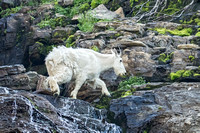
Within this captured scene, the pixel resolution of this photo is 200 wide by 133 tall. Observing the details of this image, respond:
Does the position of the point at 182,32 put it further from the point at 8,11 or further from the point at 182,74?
the point at 8,11

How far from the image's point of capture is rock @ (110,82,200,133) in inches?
417

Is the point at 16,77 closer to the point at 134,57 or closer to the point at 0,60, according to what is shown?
the point at 134,57

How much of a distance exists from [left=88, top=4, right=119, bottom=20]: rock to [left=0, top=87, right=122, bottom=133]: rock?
1046cm

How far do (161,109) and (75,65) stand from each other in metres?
3.41

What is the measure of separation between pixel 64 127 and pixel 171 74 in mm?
6550

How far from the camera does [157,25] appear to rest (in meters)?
19.7

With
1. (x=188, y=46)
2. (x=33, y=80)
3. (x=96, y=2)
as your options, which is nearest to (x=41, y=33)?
(x=96, y=2)

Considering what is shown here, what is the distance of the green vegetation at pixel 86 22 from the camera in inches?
798

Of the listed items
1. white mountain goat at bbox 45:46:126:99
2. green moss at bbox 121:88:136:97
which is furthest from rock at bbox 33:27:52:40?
green moss at bbox 121:88:136:97

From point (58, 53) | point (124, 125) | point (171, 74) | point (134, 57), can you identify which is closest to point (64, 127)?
point (124, 125)

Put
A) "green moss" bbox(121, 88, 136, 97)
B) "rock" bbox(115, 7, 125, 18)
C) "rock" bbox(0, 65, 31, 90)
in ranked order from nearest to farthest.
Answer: "green moss" bbox(121, 88, 136, 97)
"rock" bbox(0, 65, 31, 90)
"rock" bbox(115, 7, 125, 18)

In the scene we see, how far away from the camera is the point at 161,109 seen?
37.5 feet

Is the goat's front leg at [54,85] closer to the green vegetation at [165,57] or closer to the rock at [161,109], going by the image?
the rock at [161,109]

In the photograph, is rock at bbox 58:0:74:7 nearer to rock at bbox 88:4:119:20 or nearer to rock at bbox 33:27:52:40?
rock at bbox 88:4:119:20
